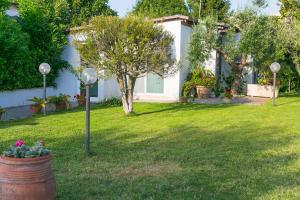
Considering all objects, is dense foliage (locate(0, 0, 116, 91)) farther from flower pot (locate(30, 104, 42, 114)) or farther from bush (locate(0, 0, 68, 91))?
flower pot (locate(30, 104, 42, 114))

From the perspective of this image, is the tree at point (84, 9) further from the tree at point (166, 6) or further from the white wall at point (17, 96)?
the tree at point (166, 6)

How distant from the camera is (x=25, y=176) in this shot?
15.1 ft

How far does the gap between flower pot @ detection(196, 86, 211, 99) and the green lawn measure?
4998mm

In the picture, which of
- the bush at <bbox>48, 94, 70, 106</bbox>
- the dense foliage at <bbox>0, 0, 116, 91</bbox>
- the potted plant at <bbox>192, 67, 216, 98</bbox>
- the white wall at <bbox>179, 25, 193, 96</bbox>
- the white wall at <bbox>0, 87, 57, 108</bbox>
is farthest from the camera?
the potted plant at <bbox>192, 67, 216, 98</bbox>

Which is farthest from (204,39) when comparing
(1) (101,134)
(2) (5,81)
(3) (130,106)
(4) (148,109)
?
(1) (101,134)

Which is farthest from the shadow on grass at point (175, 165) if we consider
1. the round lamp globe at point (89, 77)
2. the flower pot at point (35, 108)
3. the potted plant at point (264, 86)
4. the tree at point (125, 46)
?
the potted plant at point (264, 86)

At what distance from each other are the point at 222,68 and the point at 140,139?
13.6 meters

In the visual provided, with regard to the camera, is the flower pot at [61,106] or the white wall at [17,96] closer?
the flower pot at [61,106]

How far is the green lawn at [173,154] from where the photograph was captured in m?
5.88

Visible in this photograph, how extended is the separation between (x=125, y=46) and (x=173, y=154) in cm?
509

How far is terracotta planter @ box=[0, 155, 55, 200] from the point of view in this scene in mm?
4602

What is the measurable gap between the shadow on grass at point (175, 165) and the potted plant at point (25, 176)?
919 mm

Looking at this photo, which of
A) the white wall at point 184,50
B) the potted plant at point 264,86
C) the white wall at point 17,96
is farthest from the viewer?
the potted plant at point 264,86

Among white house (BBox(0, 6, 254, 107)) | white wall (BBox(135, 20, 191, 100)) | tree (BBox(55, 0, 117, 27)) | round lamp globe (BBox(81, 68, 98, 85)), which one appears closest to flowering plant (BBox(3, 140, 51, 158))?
round lamp globe (BBox(81, 68, 98, 85))
